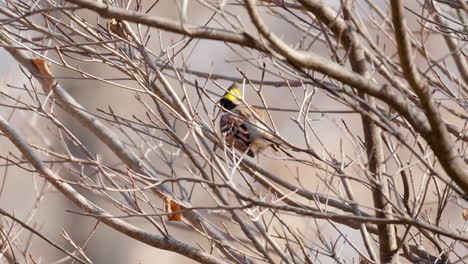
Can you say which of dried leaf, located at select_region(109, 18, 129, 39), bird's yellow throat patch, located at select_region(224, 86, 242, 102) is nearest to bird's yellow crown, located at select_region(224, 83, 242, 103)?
bird's yellow throat patch, located at select_region(224, 86, 242, 102)

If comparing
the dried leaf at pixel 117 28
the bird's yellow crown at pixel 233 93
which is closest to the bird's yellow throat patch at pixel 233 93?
the bird's yellow crown at pixel 233 93

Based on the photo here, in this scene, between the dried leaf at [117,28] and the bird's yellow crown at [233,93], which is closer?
the bird's yellow crown at [233,93]

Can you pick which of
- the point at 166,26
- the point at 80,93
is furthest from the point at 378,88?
the point at 80,93

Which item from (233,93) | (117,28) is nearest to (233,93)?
(233,93)

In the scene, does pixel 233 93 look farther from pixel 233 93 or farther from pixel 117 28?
pixel 117 28

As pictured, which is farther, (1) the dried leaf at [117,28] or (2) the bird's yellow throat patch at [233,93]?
(1) the dried leaf at [117,28]

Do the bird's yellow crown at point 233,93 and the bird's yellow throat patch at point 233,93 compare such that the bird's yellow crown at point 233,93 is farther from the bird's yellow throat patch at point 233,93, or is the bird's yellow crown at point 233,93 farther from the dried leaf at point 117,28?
the dried leaf at point 117,28

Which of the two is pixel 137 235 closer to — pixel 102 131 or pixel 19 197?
pixel 102 131

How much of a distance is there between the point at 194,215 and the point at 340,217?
132 centimetres

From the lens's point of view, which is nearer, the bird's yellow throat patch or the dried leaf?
the bird's yellow throat patch

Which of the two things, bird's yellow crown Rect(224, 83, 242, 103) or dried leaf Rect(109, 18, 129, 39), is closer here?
bird's yellow crown Rect(224, 83, 242, 103)

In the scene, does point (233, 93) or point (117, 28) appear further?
point (117, 28)

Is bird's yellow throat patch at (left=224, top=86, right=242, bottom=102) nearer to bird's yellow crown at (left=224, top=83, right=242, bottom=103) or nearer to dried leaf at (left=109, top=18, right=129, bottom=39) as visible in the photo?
bird's yellow crown at (left=224, top=83, right=242, bottom=103)

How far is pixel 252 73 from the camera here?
8.45m
